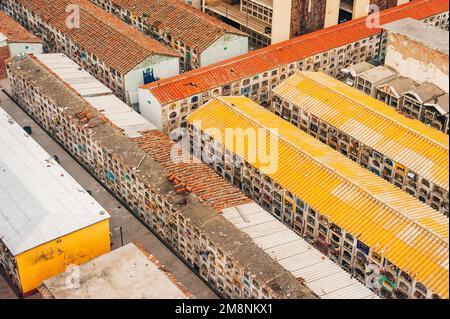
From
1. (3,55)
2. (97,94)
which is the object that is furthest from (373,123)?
(3,55)

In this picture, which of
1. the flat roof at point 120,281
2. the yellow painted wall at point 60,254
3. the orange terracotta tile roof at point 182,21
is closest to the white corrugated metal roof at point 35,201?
the yellow painted wall at point 60,254

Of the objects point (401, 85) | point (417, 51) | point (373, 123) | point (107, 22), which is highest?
point (107, 22)

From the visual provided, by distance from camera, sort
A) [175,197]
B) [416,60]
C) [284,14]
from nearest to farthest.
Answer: [175,197], [416,60], [284,14]


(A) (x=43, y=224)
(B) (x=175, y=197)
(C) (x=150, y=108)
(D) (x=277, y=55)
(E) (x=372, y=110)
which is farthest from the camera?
(D) (x=277, y=55)

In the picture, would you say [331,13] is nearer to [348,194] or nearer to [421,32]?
[421,32]

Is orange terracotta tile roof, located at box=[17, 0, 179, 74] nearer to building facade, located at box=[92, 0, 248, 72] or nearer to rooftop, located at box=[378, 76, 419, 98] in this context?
building facade, located at box=[92, 0, 248, 72]
